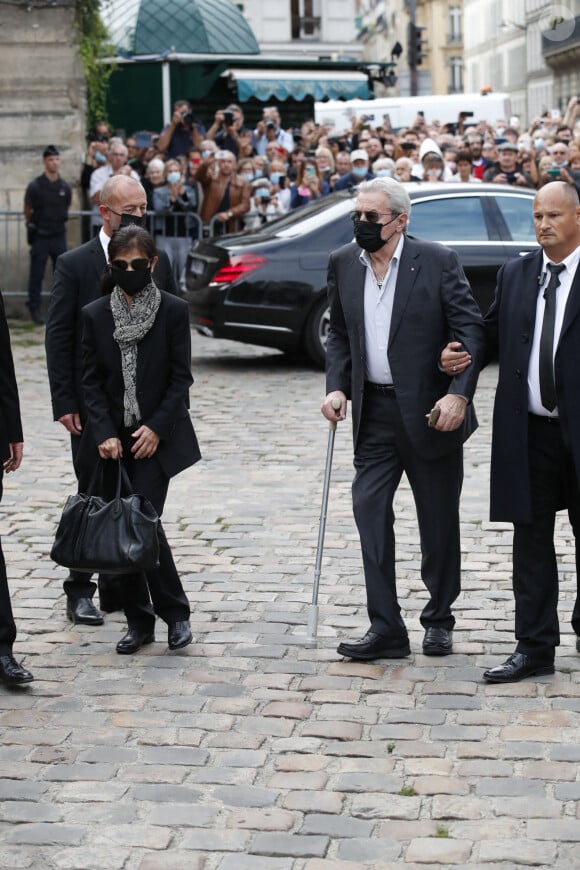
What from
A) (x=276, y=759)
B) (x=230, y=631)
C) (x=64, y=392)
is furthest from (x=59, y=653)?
(x=276, y=759)

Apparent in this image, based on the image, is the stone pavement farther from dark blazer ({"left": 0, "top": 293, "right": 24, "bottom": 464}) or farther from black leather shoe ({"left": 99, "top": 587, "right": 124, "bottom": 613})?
dark blazer ({"left": 0, "top": 293, "right": 24, "bottom": 464})

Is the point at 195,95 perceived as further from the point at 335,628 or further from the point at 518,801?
the point at 518,801

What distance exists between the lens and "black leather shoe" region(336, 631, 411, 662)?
6.20 metres

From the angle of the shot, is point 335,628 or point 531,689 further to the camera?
point 335,628

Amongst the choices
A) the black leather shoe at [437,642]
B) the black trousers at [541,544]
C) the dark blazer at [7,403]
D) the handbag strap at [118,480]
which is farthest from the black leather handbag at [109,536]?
the black trousers at [541,544]

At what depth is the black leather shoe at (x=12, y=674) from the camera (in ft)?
19.3

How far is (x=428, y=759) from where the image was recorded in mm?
5062

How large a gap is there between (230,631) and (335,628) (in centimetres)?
45

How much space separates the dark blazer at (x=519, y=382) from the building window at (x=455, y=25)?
323 feet

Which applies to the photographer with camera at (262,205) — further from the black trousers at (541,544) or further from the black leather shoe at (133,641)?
the black trousers at (541,544)

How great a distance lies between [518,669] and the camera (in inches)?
233

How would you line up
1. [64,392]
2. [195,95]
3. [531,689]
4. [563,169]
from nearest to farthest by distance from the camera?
[531,689], [64,392], [563,169], [195,95]

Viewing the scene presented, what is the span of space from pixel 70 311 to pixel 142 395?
714 mm

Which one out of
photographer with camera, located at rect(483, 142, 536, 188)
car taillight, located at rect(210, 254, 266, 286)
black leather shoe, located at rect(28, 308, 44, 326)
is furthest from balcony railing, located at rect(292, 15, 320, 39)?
car taillight, located at rect(210, 254, 266, 286)
